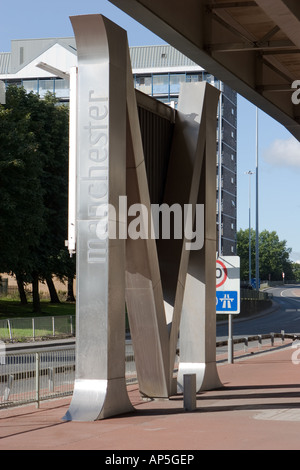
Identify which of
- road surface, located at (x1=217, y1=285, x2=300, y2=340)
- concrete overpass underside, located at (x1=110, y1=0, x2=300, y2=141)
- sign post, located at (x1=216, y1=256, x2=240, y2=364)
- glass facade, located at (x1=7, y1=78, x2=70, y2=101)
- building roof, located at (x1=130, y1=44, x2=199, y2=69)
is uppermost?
building roof, located at (x1=130, y1=44, x2=199, y2=69)

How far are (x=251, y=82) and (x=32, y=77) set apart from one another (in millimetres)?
101062

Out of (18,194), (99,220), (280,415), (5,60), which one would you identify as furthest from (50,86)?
(280,415)

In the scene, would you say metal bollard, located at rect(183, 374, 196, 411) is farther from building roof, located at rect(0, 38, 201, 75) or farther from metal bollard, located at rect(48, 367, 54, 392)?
building roof, located at rect(0, 38, 201, 75)

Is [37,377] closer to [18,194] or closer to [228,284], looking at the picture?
[228,284]

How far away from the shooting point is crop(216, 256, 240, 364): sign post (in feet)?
80.3

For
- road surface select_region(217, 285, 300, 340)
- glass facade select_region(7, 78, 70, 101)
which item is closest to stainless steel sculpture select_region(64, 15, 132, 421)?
road surface select_region(217, 285, 300, 340)

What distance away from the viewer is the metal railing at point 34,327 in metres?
39.8

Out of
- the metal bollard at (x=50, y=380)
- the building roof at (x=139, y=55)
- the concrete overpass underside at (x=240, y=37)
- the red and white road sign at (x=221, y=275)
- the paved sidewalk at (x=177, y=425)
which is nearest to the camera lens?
the paved sidewalk at (x=177, y=425)

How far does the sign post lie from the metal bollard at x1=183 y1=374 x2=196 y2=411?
10.3 meters

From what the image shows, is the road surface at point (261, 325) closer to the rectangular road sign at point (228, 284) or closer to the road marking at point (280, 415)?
the rectangular road sign at point (228, 284)

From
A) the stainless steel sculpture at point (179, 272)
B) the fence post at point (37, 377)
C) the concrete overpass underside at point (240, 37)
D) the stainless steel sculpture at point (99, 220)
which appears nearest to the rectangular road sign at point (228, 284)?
the stainless steel sculpture at point (179, 272)

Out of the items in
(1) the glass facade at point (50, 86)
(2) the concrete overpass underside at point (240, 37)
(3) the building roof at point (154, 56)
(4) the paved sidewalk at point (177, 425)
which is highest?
(3) the building roof at point (154, 56)

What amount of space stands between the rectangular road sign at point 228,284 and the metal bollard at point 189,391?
1028 centimetres

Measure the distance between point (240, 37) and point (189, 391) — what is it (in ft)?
18.7
